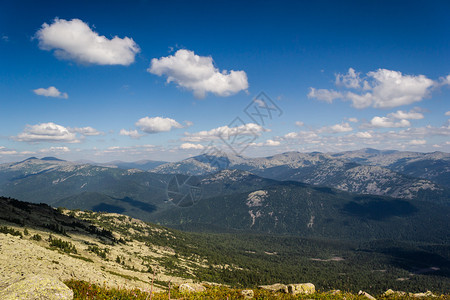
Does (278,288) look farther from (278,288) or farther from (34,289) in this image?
(34,289)

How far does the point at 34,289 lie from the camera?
49.1ft

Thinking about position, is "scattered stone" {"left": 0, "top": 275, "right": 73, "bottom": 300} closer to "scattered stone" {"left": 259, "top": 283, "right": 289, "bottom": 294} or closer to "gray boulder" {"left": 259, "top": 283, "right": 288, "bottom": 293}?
"scattered stone" {"left": 259, "top": 283, "right": 289, "bottom": 294}

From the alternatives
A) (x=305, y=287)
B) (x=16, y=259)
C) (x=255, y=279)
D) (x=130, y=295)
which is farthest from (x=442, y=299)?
(x=255, y=279)

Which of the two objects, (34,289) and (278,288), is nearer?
(34,289)

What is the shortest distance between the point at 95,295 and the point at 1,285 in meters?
6.79

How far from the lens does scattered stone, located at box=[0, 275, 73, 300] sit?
14.6 metres

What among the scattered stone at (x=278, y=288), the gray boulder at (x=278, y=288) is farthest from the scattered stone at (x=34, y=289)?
the gray boulder at (x=278, y=288)

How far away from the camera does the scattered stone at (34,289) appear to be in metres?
14.6

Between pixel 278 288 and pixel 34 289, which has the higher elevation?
pixel 34 289

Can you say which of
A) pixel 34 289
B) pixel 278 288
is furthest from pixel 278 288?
pixel 34 289

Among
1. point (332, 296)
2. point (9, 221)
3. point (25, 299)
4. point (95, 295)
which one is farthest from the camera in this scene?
point (9, 221)

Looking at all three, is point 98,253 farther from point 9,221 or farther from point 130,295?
point 130,295

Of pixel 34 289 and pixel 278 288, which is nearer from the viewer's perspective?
pixel 34 289

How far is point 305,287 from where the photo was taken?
36.4m
